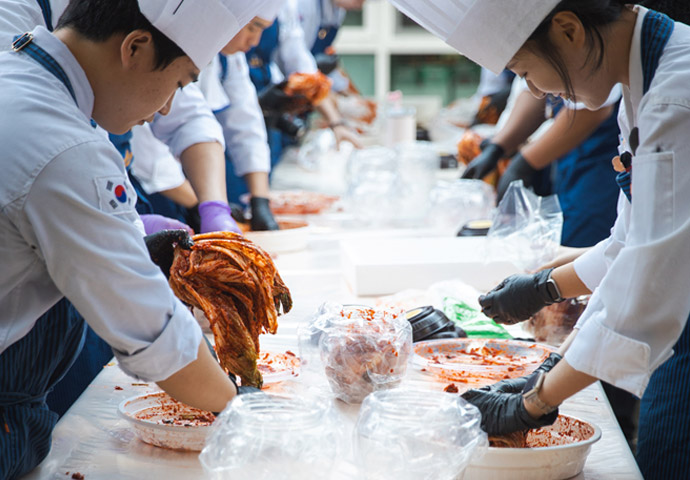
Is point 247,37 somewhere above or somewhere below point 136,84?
below

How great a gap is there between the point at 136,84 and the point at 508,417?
77 centimetres

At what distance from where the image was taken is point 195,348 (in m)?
1.04

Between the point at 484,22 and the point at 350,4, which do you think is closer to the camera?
the point at 484,22

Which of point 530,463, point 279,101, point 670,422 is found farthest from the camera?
point 279,101

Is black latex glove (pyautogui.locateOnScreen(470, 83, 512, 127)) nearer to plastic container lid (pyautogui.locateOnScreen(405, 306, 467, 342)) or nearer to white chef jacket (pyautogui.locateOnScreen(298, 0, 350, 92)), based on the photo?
white chef jacket (pyautogui.locateOnScreen(298, 0, 350, 92))

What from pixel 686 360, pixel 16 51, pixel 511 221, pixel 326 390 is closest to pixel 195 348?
pixel 326 390

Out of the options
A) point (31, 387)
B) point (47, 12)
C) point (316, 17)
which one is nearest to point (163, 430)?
point (31, 387)

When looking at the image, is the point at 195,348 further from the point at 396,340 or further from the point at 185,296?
the point at 396,340

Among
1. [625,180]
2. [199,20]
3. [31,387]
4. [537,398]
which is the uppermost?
[199,20]

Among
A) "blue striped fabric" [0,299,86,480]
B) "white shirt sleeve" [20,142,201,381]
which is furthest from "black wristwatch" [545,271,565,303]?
"blue striped fabric" [0,299,86,480]

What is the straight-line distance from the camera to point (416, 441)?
0.94 metres

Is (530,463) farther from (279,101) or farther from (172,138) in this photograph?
(279,101)

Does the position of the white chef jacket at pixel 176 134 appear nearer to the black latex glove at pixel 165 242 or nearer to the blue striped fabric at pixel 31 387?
the black latex glove at pixel 165 242

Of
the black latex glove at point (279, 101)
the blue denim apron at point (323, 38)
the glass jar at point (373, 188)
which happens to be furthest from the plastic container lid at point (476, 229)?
the blue denim apron at point (323, 38)
